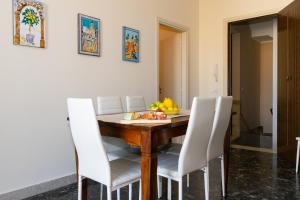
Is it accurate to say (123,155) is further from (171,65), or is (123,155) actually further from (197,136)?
(171,65)

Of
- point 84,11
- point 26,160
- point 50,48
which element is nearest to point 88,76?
point 50,48

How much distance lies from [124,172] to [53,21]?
1.77 m

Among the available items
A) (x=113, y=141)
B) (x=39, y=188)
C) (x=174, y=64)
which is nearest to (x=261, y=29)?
(x=174, y=64)

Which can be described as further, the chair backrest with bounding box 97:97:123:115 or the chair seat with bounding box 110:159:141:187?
the chair backrest with bounding box 97:97:123:115

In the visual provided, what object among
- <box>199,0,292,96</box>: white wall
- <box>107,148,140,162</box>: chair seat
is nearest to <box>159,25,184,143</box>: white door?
<box>199,0,292,96</box>: white wall

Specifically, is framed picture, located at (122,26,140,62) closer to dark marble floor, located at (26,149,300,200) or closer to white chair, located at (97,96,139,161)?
white chair, located at (97,96,139,161)

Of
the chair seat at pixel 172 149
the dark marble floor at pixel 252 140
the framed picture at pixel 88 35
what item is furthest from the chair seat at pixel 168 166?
the dark marble floor at pixel 252 140

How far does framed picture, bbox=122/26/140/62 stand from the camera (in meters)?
3.28

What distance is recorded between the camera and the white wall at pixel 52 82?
2186mm

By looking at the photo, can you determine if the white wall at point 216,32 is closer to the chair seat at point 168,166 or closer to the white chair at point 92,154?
the chair seat at point 168,166

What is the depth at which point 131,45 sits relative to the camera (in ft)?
11.1

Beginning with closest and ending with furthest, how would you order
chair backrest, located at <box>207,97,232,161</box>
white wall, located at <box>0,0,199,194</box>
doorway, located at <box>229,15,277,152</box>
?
chair backrest, located at <box>207,97,232,161</box>
white wall, located at <box>0,0,199,194</box>
doorway, located at <box>229,15,277,152</box>

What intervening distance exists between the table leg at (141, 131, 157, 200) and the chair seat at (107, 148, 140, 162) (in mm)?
421

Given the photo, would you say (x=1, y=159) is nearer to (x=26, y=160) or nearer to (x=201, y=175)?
(x=26, y=160)
